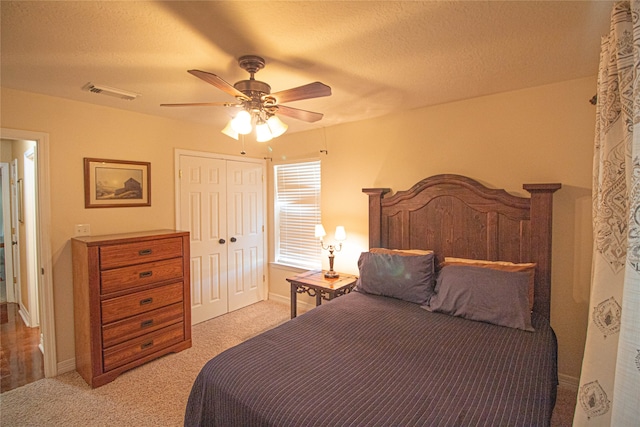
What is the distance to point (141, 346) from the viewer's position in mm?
2695

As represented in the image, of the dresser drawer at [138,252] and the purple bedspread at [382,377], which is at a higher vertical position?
the dresser drawer at [138,252]

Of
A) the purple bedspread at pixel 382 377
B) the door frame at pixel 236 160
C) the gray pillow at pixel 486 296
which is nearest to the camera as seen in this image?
the purple bedspread at pixel 382 377

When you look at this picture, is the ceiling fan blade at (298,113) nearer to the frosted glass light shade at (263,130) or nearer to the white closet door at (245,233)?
the frosted glass light shade at (263,130)

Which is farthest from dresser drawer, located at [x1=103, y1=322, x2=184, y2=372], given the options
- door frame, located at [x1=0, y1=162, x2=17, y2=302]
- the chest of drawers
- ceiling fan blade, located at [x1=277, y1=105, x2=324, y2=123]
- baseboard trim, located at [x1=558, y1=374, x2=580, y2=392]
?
baseboard trim, located at [x1=558, y1=374, x2=580, y2=392]

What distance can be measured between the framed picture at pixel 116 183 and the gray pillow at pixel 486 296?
10.0 feet

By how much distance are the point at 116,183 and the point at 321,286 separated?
2.31 meters

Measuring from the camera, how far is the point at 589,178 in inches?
89.7

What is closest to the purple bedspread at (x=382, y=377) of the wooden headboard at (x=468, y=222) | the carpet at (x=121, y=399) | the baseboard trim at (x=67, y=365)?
the wooden headboard at (x=468, y=222)

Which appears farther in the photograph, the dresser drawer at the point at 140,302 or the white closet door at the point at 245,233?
the white closet door at the point at 245,233

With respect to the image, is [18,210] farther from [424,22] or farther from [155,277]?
[424,22]

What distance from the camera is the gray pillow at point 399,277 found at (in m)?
2.53

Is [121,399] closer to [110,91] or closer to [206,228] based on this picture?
[206,228]

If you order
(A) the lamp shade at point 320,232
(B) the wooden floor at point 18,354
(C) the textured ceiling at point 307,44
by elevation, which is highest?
(C) the textured ceiling at point 307,44

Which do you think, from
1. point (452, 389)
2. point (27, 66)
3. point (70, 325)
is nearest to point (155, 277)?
point (70, 325)
